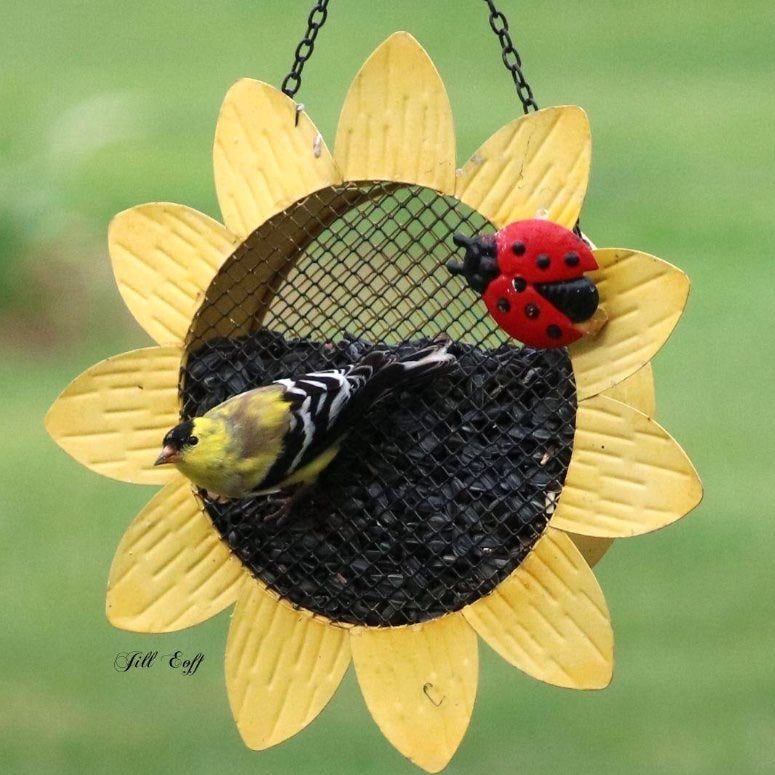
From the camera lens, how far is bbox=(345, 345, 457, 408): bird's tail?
3.26 m

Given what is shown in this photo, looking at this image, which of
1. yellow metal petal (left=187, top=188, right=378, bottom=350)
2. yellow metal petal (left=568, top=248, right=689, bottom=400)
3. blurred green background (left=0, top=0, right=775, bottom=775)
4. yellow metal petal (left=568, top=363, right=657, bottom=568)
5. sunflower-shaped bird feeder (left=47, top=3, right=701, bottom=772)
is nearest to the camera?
yellow metal petal (left=568, top=248, right=689, bottom=400)

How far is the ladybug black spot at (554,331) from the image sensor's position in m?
2.89

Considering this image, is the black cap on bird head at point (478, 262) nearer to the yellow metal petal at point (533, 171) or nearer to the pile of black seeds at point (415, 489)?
the yellow metal petal at point (533, 171)

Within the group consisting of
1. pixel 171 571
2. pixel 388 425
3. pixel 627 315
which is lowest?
pixel 171 571

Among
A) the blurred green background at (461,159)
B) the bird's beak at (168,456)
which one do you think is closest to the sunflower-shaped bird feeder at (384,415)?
the bird's beak at (168,456)

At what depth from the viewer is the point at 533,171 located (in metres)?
2.95

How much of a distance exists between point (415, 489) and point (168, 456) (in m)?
0.55

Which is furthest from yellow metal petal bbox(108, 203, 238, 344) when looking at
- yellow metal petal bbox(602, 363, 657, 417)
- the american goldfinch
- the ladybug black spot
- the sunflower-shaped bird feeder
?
yellow metal petal bbox(602, 363, 657, 417)

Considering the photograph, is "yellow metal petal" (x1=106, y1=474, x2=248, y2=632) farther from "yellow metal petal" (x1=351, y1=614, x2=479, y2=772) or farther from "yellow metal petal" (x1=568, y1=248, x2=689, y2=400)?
"yellow metal petal" (x1=568, y1=248, x2=689, y2=400)

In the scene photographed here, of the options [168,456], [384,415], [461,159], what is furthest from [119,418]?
[461,159]

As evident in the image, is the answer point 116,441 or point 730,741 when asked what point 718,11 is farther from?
point 116,441

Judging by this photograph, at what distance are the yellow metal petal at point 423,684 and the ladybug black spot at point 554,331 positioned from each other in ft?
2.10

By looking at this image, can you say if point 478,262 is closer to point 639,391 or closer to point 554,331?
point 554,331

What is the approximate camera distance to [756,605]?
6195 mm
